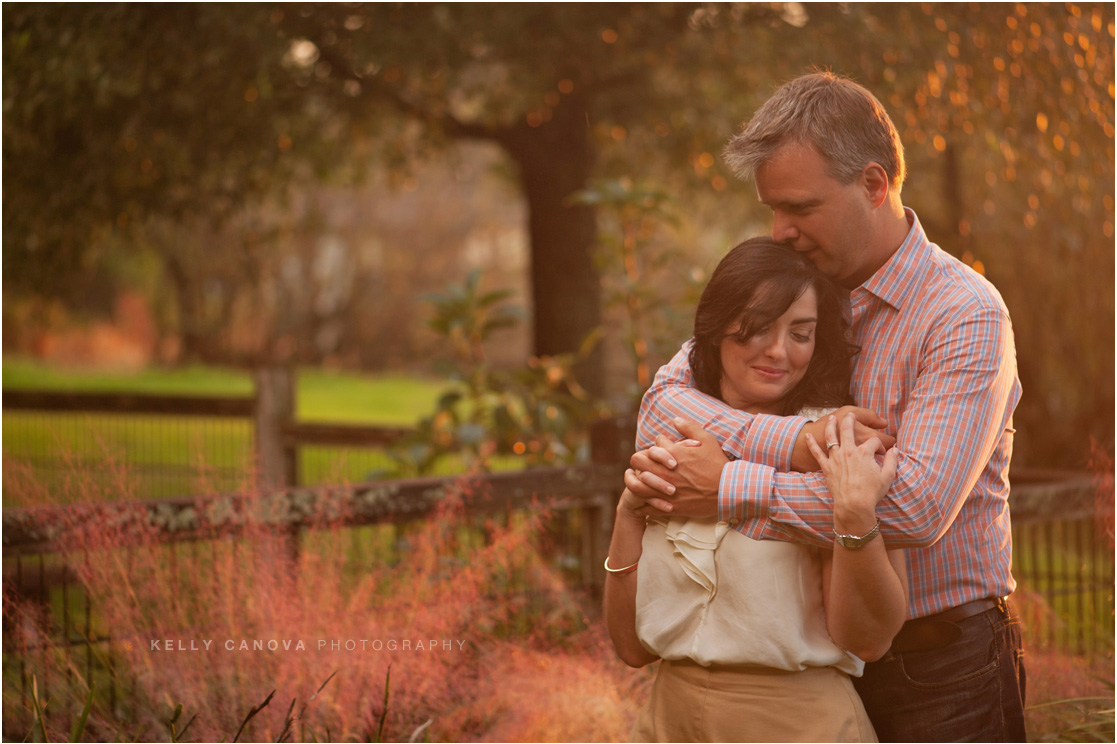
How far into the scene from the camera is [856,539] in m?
1.58

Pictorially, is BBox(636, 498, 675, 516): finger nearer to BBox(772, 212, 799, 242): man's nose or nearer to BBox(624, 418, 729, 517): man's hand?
BBox(624, 418, 729, 517): man's hand

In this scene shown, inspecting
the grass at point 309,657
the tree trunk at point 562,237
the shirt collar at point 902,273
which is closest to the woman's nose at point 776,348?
the shirt collar at point 902,273

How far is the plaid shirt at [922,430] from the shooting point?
1.61 metres

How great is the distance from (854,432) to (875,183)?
481 mm

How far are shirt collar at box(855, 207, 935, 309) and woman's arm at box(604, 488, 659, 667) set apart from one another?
23.6 inches

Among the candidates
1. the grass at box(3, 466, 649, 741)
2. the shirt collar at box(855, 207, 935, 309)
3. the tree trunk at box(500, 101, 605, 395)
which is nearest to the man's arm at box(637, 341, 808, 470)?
the shirt collar at box(855, 207, 935, 309)

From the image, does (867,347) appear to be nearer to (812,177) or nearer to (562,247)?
(812,177)

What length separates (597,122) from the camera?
7.11 m

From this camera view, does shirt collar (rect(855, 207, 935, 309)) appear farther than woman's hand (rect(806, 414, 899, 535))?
Yes

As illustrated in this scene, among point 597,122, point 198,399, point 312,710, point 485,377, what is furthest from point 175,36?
point 312,710

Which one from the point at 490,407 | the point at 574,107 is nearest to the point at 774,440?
the point at 490,407

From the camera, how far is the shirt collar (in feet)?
5.93

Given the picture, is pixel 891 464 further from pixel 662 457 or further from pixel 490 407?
pixel 490 407

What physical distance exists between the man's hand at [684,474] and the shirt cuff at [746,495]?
3 cm
